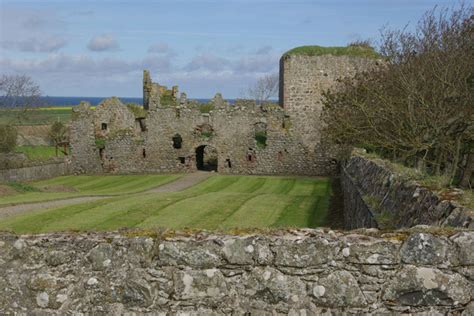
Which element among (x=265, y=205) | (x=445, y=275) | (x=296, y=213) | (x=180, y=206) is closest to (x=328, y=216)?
(x=296, y=213)

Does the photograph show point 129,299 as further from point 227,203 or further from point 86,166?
point 86,166

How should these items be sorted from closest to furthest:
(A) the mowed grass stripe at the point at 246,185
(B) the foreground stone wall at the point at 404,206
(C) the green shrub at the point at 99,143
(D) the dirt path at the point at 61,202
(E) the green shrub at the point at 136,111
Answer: (B) the foreground stone wall at the point at 404,206
(D) the dirt path at the point at 61,202
(A) the mowed grass stripe at the point at 246,185
(C) the green shrub at the point at 99,143
(E) the green shrub at the point at 136,111

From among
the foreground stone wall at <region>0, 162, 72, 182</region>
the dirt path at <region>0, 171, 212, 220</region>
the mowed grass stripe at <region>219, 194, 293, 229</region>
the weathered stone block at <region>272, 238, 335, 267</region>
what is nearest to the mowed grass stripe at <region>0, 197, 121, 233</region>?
the dirt path at <region>0, 171, 212, 220</region>

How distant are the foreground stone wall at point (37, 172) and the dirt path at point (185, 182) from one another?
8.40 metres

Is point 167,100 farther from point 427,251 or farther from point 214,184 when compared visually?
point 427,251

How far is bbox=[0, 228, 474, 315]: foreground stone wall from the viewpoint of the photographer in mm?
4312

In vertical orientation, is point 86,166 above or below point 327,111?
below

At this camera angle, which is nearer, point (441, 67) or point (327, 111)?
point (441, 67)

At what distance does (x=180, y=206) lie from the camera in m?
18.8

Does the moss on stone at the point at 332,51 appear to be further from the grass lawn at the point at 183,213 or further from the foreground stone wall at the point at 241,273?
the foreground stone wall at the point at 241,273

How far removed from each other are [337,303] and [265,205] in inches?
599

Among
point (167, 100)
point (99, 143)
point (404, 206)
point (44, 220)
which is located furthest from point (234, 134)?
point (404, 206)

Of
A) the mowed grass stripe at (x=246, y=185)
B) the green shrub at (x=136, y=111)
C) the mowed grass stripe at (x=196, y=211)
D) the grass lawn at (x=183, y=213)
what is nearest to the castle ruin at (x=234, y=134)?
the green shrub at (x=136, y=111)

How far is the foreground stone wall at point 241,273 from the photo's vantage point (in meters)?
4.31
